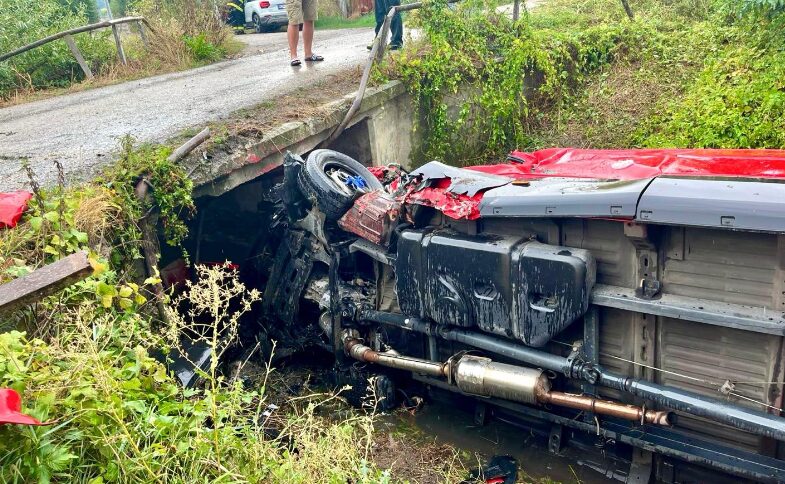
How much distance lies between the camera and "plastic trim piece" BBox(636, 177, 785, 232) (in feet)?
9.81

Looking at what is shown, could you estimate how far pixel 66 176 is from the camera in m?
5.10

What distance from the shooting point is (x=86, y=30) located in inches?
373

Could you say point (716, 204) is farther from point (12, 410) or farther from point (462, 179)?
point (12, 410)

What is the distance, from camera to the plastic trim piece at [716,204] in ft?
9.81

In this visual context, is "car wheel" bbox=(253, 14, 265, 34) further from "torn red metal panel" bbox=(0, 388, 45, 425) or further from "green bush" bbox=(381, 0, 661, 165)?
"torn red metal panel" bbox=(0, 388, 45, 425)

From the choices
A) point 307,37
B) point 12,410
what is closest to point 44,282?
point 12,410

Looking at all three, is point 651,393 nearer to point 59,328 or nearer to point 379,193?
point 379,193

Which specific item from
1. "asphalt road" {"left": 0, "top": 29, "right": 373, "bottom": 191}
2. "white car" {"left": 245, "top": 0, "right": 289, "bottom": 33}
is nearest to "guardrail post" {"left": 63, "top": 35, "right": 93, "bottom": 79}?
"asphalt road" {"left": 0, "top": 29, "right": 373, "bottom": 191}

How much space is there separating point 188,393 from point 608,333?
2.28 metres

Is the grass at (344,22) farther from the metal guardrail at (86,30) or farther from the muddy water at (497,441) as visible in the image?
the muddy water at (497,441)

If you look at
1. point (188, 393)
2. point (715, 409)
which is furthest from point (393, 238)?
point (715, 409)

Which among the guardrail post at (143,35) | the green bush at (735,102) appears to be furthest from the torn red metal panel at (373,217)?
the guardrail post at (143,35)

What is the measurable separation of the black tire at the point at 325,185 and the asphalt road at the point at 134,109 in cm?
155

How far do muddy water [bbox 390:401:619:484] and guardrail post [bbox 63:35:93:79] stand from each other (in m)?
7.93
